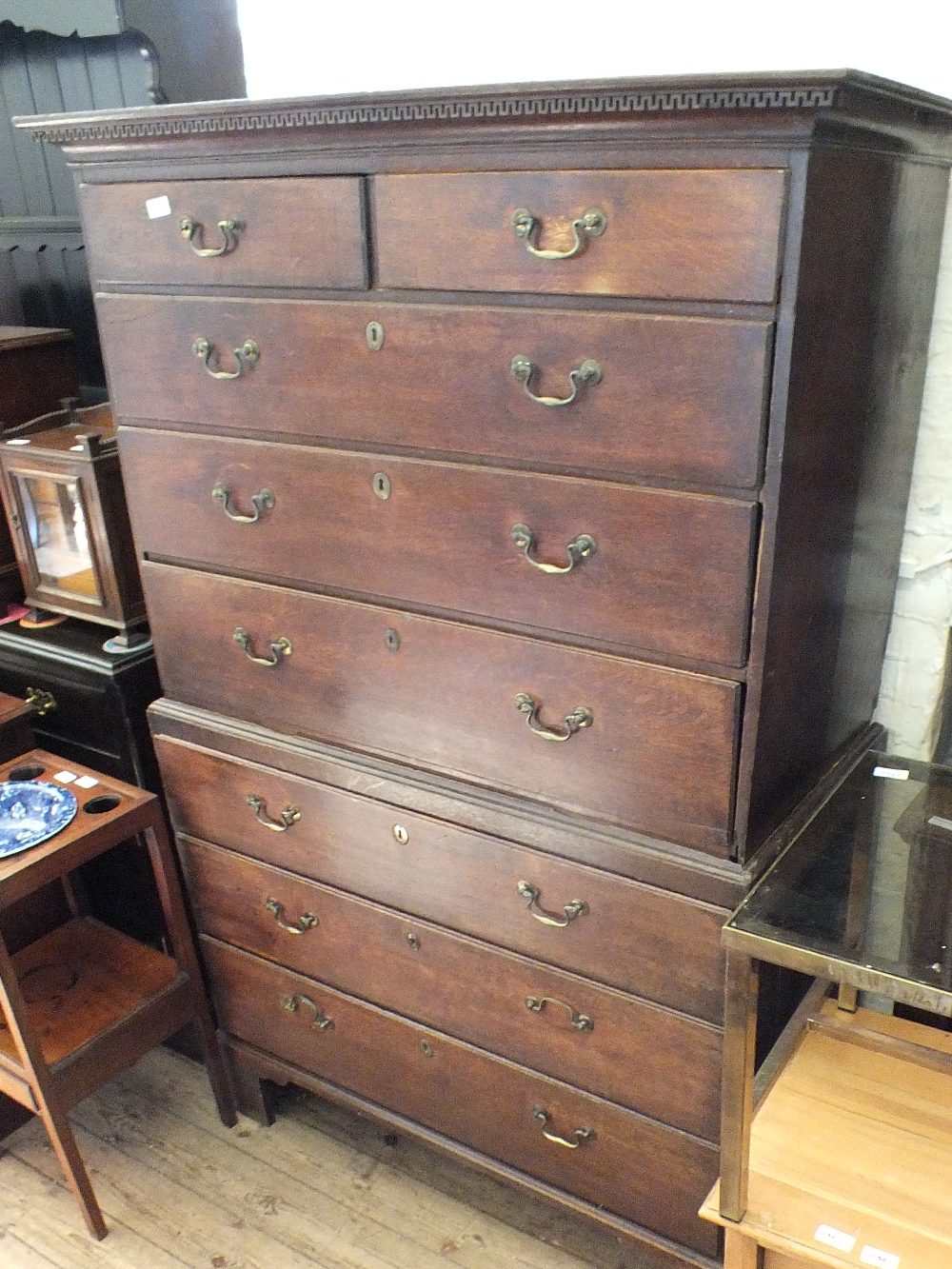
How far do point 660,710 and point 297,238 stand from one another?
26.8 inches

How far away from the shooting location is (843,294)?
1.07 m

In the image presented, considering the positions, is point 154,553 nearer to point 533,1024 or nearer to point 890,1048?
point 533,1024

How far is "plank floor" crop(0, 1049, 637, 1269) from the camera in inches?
A: 68.1

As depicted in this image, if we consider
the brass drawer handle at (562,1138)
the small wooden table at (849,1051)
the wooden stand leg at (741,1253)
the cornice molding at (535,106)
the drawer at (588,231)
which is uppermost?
the cornice molding at (535,106)

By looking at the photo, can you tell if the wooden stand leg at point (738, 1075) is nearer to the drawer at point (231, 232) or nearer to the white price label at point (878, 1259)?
the white price label at point (878, 1259)

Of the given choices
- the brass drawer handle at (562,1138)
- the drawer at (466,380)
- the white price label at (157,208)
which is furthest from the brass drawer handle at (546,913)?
the white price label at (157,208)

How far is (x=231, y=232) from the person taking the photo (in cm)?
128

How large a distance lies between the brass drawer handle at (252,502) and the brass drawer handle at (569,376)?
1.37 feet

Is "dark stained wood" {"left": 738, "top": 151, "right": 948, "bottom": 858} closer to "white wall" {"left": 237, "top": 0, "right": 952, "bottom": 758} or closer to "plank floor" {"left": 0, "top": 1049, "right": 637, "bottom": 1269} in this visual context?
"white wall" {"left": 237, "top": 0, "right": 952, "bottom": 758}

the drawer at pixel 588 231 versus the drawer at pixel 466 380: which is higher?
the drawer at pixel 588 231

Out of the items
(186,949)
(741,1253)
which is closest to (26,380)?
(186,949)

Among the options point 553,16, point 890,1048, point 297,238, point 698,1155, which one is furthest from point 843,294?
point 698,1155

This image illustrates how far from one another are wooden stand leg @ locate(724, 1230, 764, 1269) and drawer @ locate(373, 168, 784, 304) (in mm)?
1075

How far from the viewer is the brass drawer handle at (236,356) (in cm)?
133
